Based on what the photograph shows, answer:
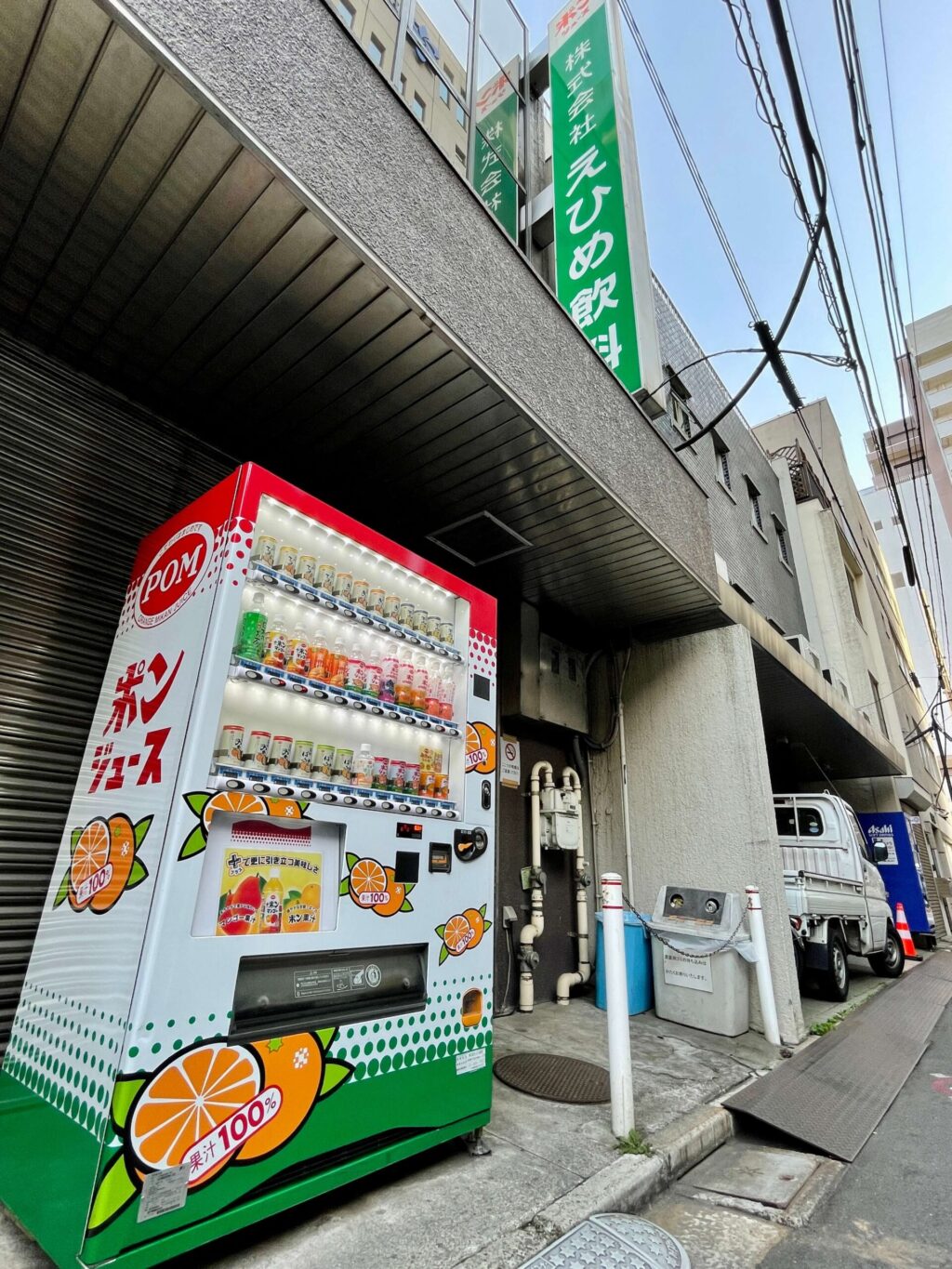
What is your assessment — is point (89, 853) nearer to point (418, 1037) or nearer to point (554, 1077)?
point (418, 1037)

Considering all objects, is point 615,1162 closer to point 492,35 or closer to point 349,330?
point 349,330

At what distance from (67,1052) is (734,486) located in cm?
1087

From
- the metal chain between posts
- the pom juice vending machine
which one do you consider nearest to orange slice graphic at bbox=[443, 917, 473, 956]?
the pom juice vending machine

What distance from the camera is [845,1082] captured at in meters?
Result: 4.00

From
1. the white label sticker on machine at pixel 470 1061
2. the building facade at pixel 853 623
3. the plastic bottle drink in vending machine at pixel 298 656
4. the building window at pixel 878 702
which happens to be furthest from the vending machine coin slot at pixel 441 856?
the building window at pixel 878 702

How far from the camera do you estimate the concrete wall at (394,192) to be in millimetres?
2166

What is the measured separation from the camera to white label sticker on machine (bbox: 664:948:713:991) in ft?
16.4

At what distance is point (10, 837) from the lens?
104 inches

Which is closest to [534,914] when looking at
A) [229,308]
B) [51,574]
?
[51,574]

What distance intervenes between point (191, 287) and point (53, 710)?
210cm

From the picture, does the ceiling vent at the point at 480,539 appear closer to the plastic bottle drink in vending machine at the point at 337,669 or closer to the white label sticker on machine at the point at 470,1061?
the plastic bottle drink in vending machine at the point at 337,669

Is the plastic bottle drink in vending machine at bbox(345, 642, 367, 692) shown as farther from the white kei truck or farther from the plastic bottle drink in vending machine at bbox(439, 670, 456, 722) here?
the white kei truck

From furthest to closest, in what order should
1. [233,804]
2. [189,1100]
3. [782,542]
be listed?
[782,542], [233,804], [189,1100]

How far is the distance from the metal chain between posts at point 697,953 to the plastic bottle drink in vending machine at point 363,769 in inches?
149
